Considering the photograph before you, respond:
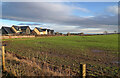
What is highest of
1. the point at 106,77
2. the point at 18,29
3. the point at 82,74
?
the point at 18,29

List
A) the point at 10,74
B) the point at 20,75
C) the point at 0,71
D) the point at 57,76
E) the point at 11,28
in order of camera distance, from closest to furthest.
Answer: the point at 57,76
the point at 20,75
the point at 10,74
the point at 0,71
the point at 11,28

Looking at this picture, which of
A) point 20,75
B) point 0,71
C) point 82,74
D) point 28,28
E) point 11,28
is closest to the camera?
point 82,74

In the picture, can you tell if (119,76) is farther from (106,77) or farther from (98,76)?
(98,76)

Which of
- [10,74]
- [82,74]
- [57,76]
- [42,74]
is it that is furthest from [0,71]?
[82,74]

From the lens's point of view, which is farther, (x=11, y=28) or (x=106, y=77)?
(x=11, y=28)

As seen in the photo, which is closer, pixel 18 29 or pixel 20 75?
pixel 20 75

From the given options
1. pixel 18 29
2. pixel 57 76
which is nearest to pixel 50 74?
pixel 57 76

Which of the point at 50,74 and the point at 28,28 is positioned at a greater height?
the point at 28,28

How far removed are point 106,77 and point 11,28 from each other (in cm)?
6951

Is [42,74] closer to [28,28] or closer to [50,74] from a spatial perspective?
[50,74]

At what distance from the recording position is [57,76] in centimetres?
524

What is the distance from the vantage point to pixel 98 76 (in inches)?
226

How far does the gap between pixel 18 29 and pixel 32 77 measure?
6764 cm

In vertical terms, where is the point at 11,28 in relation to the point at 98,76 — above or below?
above
